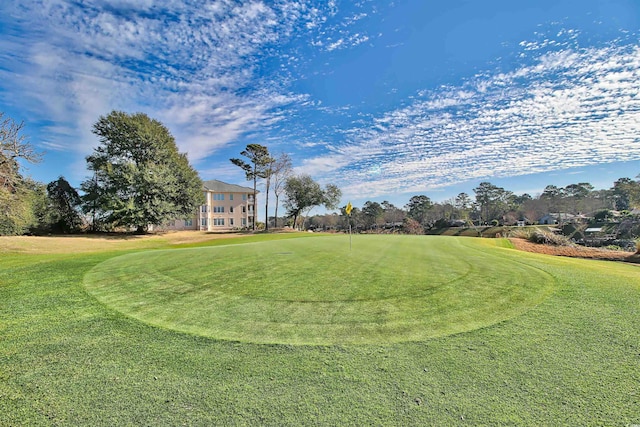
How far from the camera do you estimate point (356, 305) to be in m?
4.80

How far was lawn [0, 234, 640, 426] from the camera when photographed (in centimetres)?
227

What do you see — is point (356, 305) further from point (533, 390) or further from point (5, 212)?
→ point (5, 212)

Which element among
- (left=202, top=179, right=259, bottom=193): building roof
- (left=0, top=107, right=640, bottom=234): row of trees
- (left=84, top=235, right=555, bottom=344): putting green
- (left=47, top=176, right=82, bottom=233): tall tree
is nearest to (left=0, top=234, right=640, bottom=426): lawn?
(left=84, top=235, right=555, bottom=344): putting green

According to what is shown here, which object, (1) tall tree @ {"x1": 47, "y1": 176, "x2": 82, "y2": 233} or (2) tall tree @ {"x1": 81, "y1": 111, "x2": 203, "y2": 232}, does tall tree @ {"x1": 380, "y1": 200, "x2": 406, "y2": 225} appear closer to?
(2) tall tree @ {"x1": 81, "y1": 111, "x2": 203, "y2": 232}

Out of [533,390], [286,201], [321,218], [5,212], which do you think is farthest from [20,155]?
[321,218]

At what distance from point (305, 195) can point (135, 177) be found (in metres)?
25.9

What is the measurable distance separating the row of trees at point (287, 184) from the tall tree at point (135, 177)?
36.7 feet

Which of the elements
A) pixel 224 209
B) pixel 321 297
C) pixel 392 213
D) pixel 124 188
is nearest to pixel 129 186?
pixel 124 188

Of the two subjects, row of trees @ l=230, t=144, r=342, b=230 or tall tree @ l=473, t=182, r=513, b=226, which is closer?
row of trees @ l=230, t=144, r=342, b=230

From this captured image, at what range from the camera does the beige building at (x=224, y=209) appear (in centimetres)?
5284

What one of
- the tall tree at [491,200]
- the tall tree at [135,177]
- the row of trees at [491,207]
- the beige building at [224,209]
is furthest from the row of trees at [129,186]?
the tall tree at [491,200]

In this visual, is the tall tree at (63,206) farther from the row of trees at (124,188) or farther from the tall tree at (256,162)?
the tall tree at (256,162)

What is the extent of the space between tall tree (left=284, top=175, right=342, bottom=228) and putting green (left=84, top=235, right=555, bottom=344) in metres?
41.3

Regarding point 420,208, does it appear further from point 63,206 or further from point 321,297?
point 321,297
